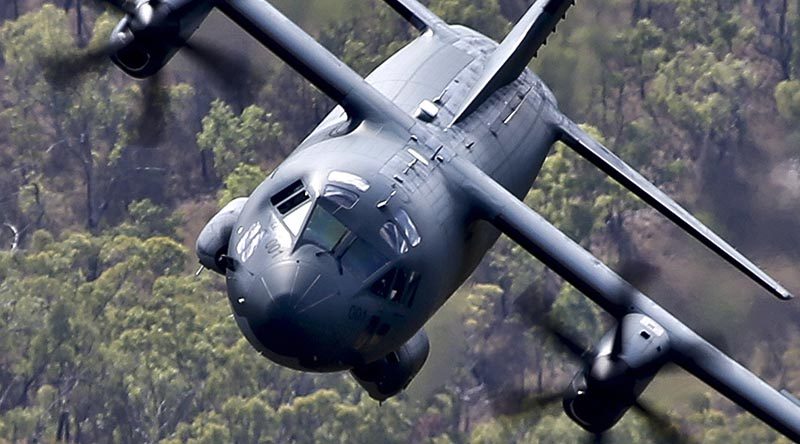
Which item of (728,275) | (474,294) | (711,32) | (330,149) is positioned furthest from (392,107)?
(711,32)

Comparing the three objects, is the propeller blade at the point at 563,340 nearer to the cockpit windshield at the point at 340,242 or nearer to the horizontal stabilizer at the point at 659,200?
the cockpit windshield at the point at 340,242

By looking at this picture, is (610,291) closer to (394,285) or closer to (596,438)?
(596,438)

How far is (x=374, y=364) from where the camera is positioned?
49938 millimetres

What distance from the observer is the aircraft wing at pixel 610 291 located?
154ft

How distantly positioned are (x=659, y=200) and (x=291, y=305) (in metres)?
12.6

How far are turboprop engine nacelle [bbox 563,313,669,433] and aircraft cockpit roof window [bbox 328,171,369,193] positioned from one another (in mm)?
5782

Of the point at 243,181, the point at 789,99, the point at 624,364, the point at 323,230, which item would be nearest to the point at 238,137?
the point at 243,181

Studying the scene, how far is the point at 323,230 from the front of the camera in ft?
142

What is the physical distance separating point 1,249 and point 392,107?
174 feet

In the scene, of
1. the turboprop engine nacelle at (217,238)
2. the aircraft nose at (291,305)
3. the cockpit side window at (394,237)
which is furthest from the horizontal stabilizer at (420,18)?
the aircraft nose at (291,305)

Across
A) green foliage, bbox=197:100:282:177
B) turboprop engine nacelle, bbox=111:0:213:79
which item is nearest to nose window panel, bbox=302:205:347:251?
turboprop engine nacelle, bbox=111:0:213:79

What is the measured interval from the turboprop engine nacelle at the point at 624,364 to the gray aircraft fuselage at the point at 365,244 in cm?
334

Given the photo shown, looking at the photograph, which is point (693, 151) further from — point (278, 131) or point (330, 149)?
point (330, 149)

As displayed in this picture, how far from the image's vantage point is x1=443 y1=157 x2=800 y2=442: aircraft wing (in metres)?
47.0
